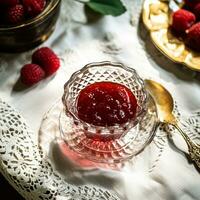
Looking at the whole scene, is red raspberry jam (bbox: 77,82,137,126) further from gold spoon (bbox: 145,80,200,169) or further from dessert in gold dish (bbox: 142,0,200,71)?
dessert in gold dish (bbox: 142,0,200,71)

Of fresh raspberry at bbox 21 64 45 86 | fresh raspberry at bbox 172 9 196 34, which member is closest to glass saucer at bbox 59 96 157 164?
fresh raspberry at bbox 21 64 45 86

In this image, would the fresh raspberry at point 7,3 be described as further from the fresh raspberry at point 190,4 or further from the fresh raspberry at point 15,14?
the fresh raspberry at point 190,4

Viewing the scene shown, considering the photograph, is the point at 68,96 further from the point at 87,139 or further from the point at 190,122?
the point at 190,122

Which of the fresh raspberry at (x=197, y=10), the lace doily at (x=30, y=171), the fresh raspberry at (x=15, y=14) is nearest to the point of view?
the lace doily at (x=30, y=171)

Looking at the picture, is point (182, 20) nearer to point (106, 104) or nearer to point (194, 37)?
point (194, 37)

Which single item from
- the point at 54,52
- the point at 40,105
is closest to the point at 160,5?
the point at 54,52

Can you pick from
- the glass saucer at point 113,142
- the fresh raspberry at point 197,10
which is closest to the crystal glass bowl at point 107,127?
the glass saucer at point 113,142
